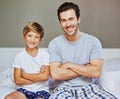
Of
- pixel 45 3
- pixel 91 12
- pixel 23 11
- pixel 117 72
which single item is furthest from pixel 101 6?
pixel 117 72

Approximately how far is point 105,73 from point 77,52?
411 mm

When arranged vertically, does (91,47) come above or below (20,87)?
above

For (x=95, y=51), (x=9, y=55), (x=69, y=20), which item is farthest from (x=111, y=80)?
(x=9, y=55)

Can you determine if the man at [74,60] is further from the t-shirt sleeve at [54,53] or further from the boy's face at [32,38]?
the boy's face at [32,38]

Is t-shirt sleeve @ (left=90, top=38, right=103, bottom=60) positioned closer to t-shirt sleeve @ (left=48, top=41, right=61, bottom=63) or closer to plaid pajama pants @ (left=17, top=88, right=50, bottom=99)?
t-shirt sleeve @ (left=48, top=41, right=61, bottom=63)

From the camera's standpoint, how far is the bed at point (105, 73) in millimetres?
1789

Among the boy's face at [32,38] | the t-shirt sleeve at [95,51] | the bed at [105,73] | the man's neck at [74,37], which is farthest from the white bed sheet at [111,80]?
the boy's face at [32,38]

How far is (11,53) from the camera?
2.43 metres

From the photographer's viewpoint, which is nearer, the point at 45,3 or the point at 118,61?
the point at 118,61

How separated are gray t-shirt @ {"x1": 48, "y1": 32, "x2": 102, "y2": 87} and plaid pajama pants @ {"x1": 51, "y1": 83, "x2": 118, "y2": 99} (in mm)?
43

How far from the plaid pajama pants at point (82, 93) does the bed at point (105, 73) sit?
141 millimetres

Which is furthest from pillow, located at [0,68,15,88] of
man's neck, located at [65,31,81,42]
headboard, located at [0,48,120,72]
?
man's neck, located at [65,31,81,42]

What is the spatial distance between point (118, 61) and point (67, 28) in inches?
35.2

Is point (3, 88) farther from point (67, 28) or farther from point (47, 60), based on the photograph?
point (67, 28)
